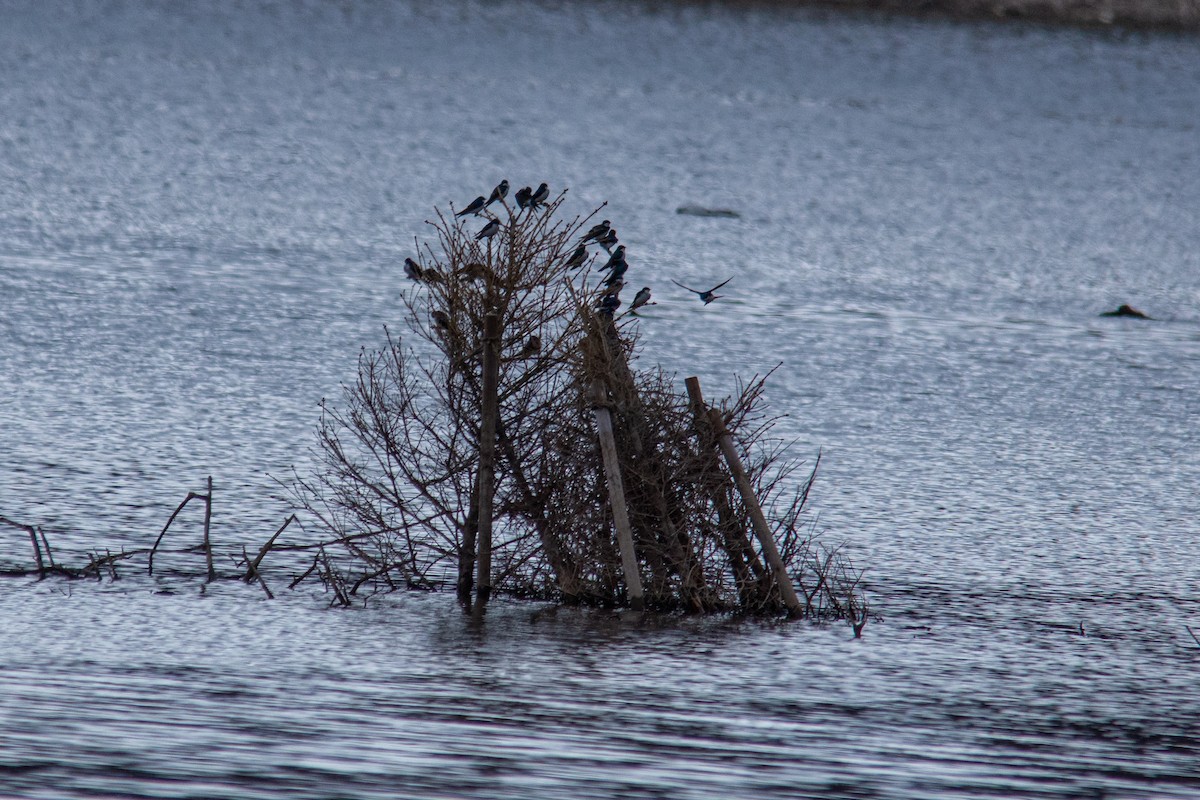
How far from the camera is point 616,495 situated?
793 centimetres

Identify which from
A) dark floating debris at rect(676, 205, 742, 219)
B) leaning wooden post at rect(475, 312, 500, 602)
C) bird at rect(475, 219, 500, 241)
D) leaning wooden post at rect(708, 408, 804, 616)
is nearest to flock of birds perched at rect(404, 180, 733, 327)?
bird at rect(475, 219, 500, 241)

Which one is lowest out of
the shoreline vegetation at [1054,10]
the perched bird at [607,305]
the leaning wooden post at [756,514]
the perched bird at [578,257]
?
the leaning wooden post at [756,514]

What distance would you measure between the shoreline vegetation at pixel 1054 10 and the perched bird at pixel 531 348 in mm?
25142

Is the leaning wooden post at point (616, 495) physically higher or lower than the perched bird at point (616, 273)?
lower

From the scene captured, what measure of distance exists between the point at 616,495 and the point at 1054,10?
27268mm

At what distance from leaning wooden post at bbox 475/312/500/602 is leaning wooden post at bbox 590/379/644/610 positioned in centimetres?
46

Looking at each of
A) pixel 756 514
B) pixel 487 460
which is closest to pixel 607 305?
Result: pixel 487 460

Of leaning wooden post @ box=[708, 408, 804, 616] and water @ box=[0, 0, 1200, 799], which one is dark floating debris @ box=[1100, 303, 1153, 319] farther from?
leaning wooden post @ box=[708, 408, 804, 616]

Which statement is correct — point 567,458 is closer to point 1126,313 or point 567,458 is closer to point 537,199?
point 537,199

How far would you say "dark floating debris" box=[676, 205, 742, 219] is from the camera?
19781 millimetres

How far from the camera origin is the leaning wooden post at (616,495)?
7.92 meters

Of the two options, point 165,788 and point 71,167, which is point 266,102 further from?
point 165,788

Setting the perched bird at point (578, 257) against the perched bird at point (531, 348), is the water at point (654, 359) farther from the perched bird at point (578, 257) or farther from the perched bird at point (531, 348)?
the perched bird at point (578, 257)

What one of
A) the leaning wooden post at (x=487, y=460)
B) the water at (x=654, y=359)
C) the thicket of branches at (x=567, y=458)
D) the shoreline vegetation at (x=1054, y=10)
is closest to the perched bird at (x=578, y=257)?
Answer: the thicket of branches at (x=567, y=458)
